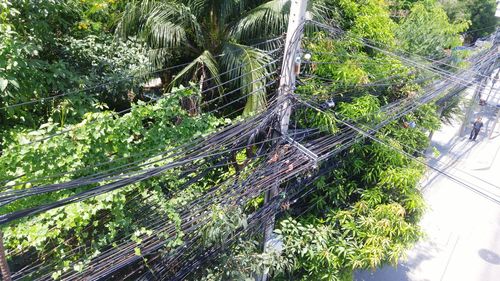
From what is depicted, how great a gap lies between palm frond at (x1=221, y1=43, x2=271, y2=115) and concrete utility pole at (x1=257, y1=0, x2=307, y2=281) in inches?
31.8

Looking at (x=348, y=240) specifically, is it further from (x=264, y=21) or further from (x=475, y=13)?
(x=475, y=13)

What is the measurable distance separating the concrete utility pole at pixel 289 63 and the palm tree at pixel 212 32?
0.85 m

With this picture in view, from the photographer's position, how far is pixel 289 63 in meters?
4.02

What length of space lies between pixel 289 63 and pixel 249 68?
1.17 metres

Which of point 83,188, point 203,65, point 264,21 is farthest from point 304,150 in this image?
point 264,21

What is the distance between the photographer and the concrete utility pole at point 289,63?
3.78 metres

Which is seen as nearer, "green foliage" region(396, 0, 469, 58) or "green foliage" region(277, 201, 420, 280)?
"green foliage" region(277, 201, 420, 280)

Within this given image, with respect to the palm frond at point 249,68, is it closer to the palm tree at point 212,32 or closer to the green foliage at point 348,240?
the palm tree at point 212,32

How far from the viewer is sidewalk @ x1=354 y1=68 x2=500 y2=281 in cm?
726

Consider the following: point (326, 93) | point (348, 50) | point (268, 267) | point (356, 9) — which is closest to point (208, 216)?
point (268, 267)

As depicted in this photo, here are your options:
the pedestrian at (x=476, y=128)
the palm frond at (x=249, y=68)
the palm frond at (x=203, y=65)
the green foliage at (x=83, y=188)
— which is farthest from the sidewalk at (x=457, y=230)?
the green foliage at (x=83, y=188)

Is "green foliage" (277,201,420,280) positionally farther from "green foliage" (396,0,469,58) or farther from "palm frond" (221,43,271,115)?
"green foliage" (396,0,469,58)

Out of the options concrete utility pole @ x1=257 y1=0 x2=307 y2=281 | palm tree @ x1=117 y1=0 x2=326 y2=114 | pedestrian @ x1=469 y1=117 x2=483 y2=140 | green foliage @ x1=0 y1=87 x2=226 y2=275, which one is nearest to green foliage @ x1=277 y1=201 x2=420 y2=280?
concrete utility pole @ x1=257 y1=0 x2=307 y2=281

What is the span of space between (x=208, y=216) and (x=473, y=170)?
10.1 m
